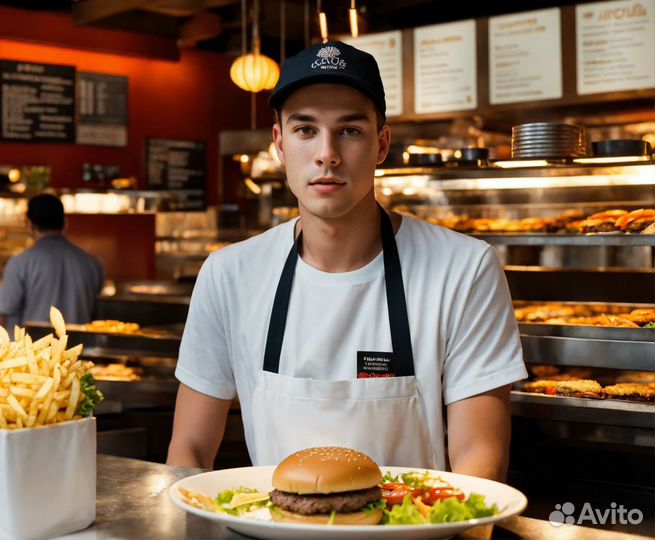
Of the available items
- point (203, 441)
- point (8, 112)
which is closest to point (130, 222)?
point (8, 112)

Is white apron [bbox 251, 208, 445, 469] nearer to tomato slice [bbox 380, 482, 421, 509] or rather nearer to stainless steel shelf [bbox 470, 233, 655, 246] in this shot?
tomato slice [bbox 380, 482, 421, 509]

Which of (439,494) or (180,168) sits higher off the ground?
(180,168)

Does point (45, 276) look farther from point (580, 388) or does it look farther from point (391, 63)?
point (580, 388)

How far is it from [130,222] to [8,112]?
152 centimetres

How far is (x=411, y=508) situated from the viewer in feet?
4.37

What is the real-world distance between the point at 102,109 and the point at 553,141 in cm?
582

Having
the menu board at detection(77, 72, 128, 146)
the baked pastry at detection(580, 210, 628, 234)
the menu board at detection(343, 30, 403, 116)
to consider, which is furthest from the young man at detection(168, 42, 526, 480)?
the menu board at detection(77, 72, 128, 146)

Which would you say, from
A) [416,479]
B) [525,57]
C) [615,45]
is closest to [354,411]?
[416,479]

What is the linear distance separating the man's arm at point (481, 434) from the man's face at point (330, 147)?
0.48 meters

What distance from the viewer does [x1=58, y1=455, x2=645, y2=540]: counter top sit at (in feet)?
4.67

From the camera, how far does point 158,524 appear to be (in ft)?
4.89

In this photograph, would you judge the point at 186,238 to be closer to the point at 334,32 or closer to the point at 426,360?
the point at 334,32

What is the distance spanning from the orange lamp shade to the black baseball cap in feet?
14.0

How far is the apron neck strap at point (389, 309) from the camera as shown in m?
1.99
